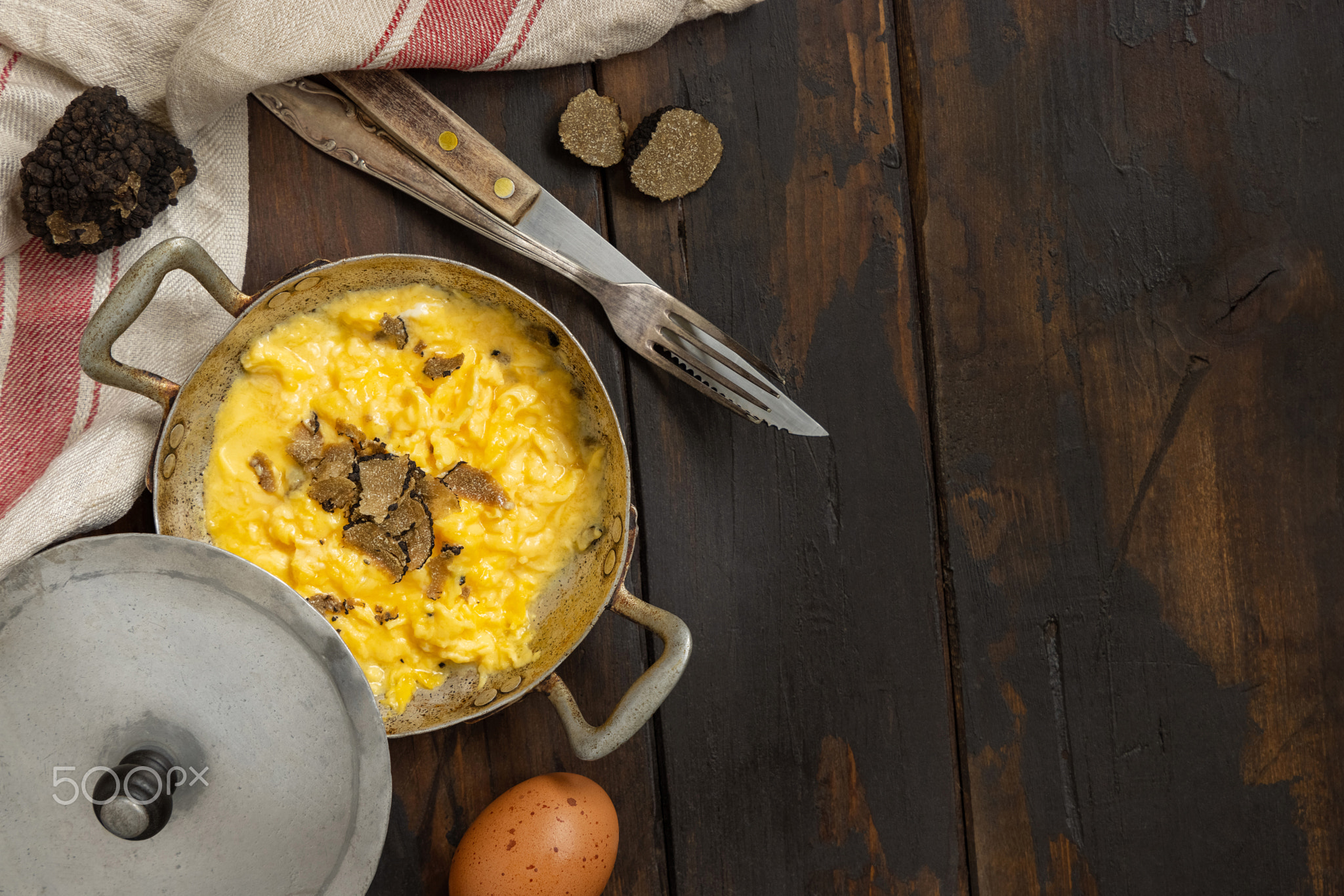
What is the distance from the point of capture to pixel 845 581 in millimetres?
962

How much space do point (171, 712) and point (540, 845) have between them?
1.13ft

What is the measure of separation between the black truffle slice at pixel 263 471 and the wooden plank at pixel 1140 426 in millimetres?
690

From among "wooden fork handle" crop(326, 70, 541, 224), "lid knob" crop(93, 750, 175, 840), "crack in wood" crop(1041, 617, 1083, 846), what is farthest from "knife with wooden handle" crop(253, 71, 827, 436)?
"lid knob" crop(93, 750, 175, 840)

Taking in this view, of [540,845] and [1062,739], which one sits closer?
[540,845]

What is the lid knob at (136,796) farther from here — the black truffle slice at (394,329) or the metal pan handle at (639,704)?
the black truffle slice at (394,329)

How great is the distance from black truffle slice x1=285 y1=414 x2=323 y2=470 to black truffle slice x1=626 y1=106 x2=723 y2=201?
408 millimetres

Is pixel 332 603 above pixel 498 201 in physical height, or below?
below

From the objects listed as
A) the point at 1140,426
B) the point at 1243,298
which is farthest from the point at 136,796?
the point at 1243,298

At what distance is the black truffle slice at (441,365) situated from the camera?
881 millimetres

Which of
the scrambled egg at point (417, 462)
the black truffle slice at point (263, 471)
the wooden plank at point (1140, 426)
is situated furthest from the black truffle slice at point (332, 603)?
the wooden plank at point (1140, 426)

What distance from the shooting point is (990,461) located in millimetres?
963

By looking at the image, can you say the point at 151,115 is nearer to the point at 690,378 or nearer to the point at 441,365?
the point at 441,365

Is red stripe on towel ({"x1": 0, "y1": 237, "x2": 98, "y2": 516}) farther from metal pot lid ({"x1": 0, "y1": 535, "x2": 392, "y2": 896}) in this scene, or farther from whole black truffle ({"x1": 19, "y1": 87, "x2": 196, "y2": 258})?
metal pot lid ({"x1": 0, "y1": 535, "x2": 392, "y2": 896})

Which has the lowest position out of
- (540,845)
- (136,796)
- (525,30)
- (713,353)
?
(540,845)
